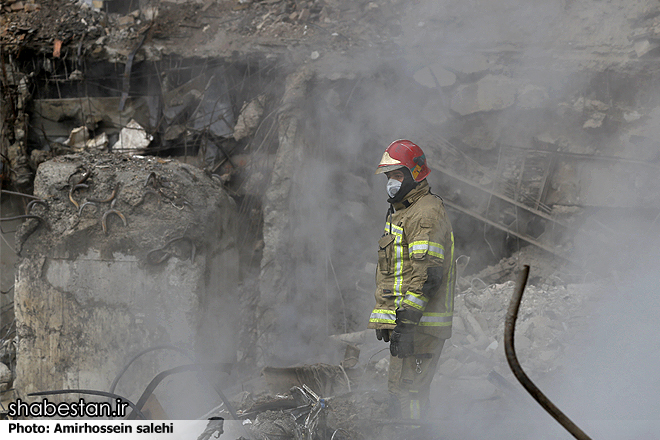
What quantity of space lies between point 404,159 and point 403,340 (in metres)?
1.13

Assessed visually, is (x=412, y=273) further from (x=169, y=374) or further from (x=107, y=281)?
(x=107, y=281)

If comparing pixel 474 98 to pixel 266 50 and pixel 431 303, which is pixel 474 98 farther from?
pixel 431 303

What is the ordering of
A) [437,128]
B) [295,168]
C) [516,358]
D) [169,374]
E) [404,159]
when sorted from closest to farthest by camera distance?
[516,358]
[169,374]
[404,159]
[295,168]
[437,128]

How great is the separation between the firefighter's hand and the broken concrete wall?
1.99 m

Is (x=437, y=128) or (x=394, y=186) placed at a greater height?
(x=437, y=128)

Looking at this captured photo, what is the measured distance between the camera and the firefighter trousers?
3.03 metres

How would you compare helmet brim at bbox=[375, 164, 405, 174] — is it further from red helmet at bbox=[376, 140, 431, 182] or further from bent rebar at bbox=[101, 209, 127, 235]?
A: bent rebar at bbox=[101, 209, 127, 235]

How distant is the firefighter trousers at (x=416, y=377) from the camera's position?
3029 millimetres

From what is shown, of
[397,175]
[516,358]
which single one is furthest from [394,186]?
[516,358]

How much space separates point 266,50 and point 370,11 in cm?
140

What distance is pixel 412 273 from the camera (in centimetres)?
290

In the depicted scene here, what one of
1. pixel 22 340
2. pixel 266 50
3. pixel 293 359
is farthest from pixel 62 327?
pixel 266 50

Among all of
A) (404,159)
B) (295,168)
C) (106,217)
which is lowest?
(106,217)

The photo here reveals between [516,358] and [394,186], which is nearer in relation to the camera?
[516,358]
